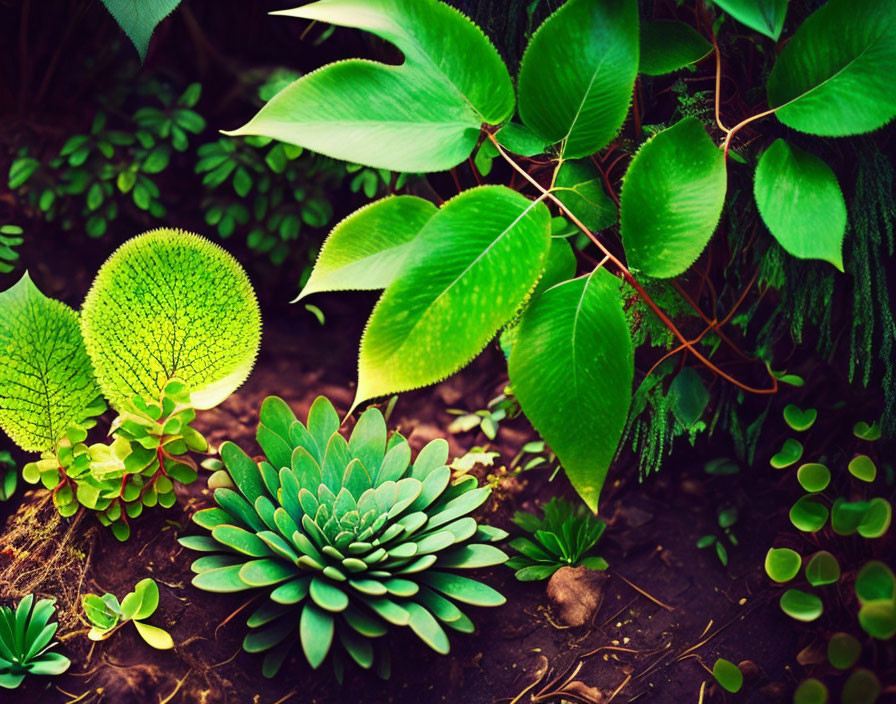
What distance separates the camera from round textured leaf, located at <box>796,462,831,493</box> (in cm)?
114

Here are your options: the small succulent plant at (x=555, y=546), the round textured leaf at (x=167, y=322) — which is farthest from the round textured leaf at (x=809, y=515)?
the round textured leaf at (x=167, y=322)

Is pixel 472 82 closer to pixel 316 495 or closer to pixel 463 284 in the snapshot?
pixel 463 284

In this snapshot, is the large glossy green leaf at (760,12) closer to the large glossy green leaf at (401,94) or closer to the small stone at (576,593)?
the large glossy green leaf at (401,94)

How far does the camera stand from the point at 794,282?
1.22 metres

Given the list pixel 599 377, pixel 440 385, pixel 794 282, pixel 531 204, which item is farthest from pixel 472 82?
pixel 440 385

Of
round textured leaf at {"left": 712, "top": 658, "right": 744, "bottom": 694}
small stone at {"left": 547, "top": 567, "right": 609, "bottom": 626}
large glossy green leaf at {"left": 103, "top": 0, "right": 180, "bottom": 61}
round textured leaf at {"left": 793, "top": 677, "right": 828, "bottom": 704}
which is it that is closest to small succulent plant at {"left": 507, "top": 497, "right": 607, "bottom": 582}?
small stone at {"left": 547, "top": 567, "right": 609, "bottom": 626}

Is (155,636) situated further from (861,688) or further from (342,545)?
(861,688)

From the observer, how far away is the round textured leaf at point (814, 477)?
1.14 metres

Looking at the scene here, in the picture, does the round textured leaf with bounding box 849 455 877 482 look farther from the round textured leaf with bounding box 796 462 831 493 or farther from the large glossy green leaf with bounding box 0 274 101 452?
the large glossy green leaf with bounding box 0 274 101 452

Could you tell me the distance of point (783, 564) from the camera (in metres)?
1.12

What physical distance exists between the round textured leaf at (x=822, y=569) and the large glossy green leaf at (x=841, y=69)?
62 centimetres

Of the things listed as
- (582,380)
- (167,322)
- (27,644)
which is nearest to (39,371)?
(167,322)

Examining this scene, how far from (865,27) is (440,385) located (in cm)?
104

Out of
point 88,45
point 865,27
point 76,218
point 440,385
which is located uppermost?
point 88,45
